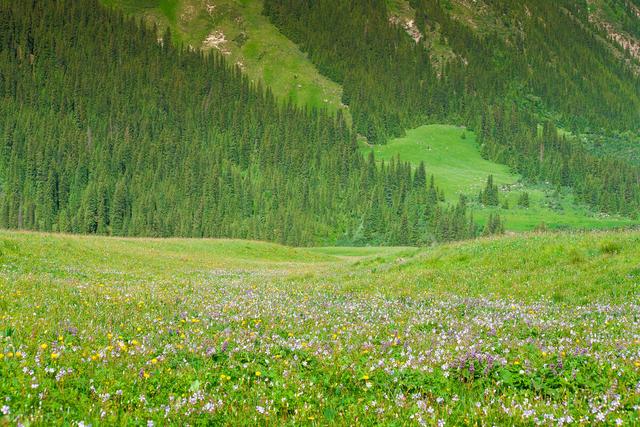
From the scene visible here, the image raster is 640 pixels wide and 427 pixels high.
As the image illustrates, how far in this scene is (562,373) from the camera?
710cm

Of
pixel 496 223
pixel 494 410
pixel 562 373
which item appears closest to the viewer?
pixel 494 410

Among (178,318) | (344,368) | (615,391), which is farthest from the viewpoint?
(178,318)

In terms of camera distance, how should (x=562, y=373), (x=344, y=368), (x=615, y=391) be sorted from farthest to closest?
(x=344, y=368) < (x=562, y=373) < (x=615, y=391)

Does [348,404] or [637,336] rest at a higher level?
[637,336]

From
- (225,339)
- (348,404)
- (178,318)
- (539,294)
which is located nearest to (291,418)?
(348,404)

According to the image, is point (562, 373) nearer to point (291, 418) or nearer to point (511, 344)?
point (511, 344)

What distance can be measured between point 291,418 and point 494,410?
8.76 ft

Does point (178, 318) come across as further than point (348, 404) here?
Yes

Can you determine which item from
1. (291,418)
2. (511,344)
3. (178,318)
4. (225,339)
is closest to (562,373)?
(511,344)

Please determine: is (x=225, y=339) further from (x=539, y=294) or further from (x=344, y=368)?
(x=539, y=294)

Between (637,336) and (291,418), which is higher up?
(637,336)

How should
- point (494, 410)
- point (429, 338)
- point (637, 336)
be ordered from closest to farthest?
1. point (494, 410)
2. point (637, 336)
3. point (429, 338)

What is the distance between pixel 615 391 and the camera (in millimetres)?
6281

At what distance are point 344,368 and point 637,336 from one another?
569cm
